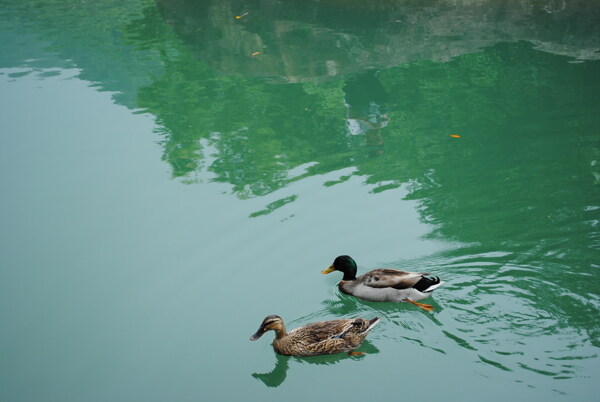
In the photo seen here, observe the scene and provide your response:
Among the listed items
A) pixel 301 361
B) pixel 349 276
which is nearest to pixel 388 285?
pixel 349 276

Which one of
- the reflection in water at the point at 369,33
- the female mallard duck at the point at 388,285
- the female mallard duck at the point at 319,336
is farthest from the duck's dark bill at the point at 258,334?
the reflection in water at the point at 369,33

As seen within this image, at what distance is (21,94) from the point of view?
12516 mm

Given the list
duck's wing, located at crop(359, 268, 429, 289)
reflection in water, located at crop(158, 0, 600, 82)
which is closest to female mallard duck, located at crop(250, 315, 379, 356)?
duck's wing, located at crop(359, 268, 429, 289)

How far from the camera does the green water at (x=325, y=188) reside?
18.7ft

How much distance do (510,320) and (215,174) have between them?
4.53 metres

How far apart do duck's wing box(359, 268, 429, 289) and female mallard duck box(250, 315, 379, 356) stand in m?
0.49

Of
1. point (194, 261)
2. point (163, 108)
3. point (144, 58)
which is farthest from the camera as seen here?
point (144, 58)

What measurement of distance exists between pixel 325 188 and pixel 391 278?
7.48 ft

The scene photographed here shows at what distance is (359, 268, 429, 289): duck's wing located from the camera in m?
6.12

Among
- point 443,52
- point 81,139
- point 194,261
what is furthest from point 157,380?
point 443,52

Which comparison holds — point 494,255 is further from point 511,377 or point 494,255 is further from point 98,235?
point 98,235

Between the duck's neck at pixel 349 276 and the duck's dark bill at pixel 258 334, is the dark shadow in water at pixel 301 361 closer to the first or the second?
the duck's dark bill at pixel 258 334

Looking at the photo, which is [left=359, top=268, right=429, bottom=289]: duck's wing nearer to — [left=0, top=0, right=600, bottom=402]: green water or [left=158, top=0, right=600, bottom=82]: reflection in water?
[left=0, top=0, right=600, bottom=402]: green water

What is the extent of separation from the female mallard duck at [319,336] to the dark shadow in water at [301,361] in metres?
0.06
